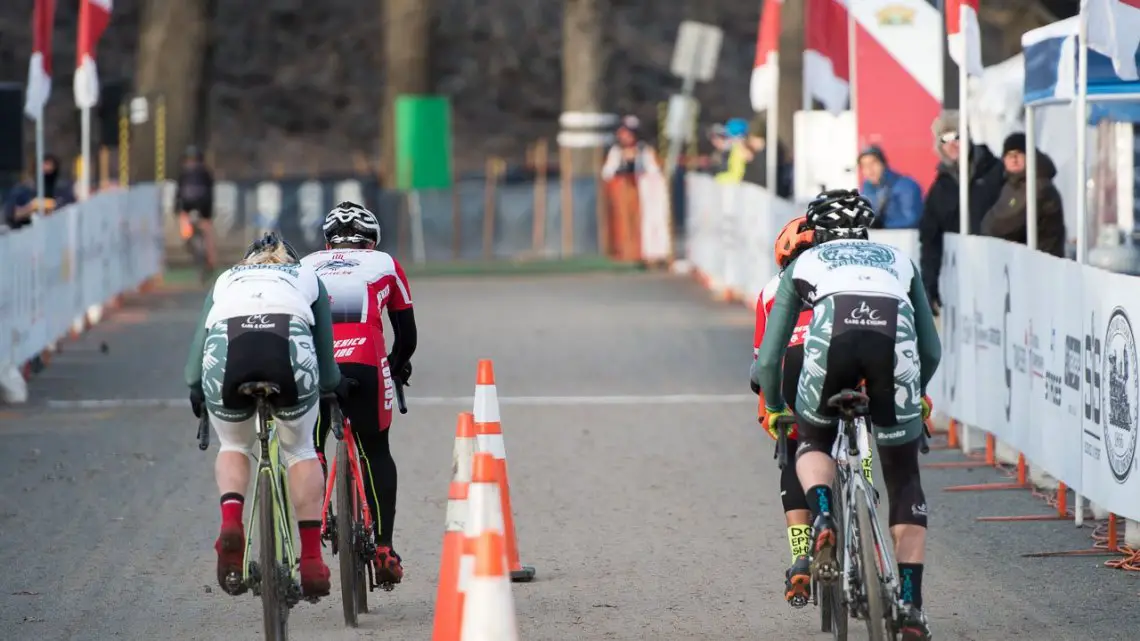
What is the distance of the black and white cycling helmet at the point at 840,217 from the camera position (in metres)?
8.51

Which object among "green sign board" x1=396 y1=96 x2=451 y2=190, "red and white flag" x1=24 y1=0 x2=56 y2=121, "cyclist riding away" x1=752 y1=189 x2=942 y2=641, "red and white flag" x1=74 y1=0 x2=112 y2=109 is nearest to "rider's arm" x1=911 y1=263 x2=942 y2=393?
"cyclist riding away" x1=752 y1=189 x2=942 y2=641

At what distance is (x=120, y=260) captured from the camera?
28.3m

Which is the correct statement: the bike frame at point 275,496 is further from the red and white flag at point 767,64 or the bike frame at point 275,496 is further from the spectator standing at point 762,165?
the spectator standing at point 762,165

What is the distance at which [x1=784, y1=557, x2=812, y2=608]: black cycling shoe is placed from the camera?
884 centimetres

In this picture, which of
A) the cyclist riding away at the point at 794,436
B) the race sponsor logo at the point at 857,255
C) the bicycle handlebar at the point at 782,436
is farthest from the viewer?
the cyclist riding away at the point at 794,436

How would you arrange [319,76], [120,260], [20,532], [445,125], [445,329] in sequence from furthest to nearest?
[319,76]
[445,125]
[120,260]
[445,329]
[20,532]

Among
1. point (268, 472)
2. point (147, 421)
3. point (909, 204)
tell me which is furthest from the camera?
point (909, 204)

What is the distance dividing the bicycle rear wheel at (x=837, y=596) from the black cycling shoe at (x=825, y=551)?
0.11 feet

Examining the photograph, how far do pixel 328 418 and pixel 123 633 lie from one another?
1136 millimetres

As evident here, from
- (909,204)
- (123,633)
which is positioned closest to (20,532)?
(123,633)

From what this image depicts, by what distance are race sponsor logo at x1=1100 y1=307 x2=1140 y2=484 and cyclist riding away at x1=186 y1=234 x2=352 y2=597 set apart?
3731 mm

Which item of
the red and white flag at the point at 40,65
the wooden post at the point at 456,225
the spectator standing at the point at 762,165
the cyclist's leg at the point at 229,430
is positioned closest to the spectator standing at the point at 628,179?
the wooden post at the point at 456,225

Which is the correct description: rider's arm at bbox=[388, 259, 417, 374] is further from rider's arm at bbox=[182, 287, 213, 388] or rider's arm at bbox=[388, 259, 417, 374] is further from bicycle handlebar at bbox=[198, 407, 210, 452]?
rider's arm at bbox=[182, 287, 213, 388]

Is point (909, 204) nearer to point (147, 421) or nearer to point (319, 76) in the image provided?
point (147, 421)
